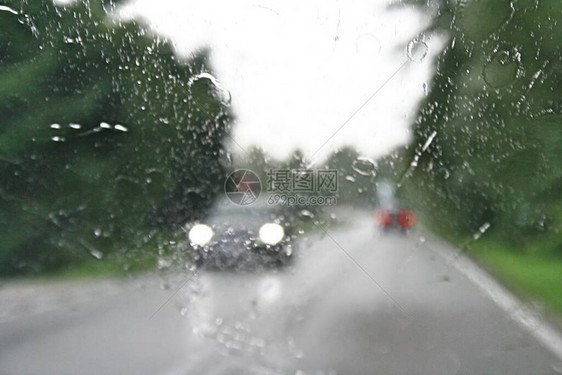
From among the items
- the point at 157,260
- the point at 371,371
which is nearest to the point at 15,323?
the point at 157,260

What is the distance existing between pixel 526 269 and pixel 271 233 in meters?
3.39

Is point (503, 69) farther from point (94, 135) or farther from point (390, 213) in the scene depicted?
point (94, 135)

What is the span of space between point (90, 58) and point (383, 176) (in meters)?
3.38

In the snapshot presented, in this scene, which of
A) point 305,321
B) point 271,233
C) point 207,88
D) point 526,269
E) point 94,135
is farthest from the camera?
point 526,269

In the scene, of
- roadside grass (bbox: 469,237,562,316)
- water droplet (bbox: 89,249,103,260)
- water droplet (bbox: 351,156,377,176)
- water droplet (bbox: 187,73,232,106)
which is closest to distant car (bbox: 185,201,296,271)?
water droplet (bbox: 351,156,377,176)

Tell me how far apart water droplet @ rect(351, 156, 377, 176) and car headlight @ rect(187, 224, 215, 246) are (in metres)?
1.71

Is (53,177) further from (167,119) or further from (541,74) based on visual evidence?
(541,74)

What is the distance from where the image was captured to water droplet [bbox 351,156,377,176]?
7.20 m

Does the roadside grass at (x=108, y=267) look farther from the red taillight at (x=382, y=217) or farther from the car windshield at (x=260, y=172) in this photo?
the red taillight at (x=382, y=217)

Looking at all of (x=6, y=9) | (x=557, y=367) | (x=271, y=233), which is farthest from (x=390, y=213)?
(x=6, y=9)

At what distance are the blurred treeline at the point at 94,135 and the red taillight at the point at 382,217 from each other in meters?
1.81

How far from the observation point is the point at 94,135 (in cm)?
738

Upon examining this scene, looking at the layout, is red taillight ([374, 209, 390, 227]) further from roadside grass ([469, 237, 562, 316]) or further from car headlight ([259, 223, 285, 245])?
car headlight ([259, 223, 285, 245])

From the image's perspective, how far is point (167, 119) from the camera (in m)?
7.25
